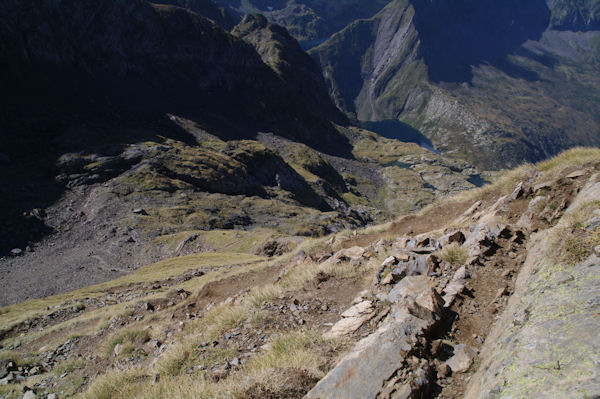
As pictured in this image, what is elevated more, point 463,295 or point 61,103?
point 61,103

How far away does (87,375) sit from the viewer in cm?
1091

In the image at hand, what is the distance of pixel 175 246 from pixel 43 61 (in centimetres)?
8592

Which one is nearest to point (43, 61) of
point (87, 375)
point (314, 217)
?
point (314, 217)

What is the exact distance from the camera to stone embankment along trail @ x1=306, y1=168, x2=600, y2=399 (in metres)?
3.89

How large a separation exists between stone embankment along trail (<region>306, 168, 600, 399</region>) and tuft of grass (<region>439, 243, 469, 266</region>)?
273mm

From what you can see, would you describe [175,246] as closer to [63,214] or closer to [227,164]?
[63,214]

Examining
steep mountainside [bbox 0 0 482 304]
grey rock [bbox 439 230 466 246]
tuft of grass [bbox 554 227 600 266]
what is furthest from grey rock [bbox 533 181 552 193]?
steep mountainside [bbox 0 0 482 304]

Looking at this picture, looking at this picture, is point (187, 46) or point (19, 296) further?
point (187, 46)

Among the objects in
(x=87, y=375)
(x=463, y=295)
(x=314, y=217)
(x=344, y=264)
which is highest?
(x=463, y=295)

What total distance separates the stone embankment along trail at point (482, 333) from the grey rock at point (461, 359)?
0.05ft

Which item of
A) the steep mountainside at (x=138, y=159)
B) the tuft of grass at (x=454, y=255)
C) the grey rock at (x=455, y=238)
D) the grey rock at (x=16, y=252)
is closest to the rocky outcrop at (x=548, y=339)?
the tuft of grass at (x=454, y=255)

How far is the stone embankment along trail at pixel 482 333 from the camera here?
12.8 ft

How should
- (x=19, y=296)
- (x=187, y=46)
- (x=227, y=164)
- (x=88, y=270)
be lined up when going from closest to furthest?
(x=19, y=296), (x=88, y=270), (x=227, y=164), (x=187, y=46)

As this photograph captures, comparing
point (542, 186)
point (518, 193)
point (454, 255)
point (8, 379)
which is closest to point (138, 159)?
point (8, 379)
